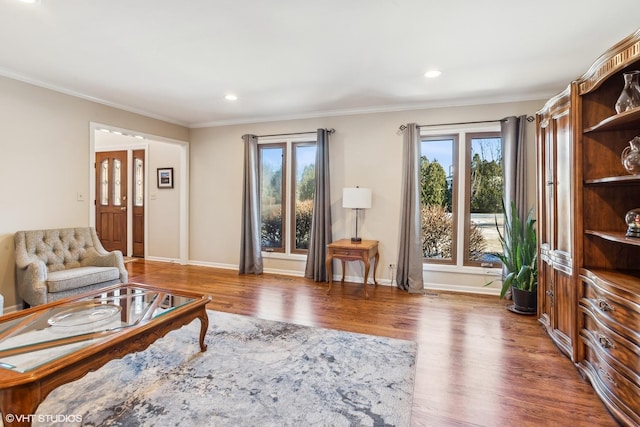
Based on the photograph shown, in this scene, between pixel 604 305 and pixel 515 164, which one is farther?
pixel 515 164

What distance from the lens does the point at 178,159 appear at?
608cm

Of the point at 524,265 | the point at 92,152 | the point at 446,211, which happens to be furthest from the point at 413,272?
the point at 92,152

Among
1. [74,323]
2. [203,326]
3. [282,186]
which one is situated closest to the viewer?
[74,323]

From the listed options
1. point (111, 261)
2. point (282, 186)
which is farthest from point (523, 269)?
point (111, 261)

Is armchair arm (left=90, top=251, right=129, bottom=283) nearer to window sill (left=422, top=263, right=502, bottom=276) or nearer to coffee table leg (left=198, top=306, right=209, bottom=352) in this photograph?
coffee table leg (left=198, top=306, right=209, bottom=352)

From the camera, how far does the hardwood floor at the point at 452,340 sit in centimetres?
185

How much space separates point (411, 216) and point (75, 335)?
12.1 feet

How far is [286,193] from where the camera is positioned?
5242 millimetres

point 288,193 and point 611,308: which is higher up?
point 288,193

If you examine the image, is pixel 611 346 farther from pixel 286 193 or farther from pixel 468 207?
pixel 286 193

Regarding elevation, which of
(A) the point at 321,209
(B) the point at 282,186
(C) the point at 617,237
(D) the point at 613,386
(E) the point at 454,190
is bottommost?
(D) the point at 613,386

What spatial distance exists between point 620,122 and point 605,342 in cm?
135

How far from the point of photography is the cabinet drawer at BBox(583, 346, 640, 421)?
1667mm

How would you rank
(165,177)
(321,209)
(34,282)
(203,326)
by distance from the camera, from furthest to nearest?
(165,177) < (321,209) < (34,282) < (203,326)
